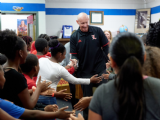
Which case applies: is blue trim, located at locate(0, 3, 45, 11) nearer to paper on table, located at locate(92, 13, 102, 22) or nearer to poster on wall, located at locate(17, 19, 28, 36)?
poster on wall, located at locate(17, 19, 28, 36)

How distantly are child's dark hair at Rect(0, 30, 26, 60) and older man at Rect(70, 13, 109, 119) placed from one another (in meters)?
1.63

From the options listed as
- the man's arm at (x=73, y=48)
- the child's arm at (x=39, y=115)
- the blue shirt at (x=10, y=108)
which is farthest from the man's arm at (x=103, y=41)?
the blue shirt at (x=10, y=108)

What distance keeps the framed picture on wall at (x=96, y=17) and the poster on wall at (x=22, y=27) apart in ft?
8.32

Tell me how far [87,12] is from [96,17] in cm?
40

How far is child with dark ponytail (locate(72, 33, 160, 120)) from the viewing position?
0.84 m

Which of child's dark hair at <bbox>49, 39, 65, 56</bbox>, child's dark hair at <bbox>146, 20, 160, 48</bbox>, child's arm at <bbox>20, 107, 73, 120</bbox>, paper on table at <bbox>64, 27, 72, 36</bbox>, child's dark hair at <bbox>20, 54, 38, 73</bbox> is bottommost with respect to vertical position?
child's arm at <bbox>20, 107, 73, 120</bbox>

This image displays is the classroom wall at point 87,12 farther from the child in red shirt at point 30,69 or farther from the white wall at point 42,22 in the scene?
the child in red shirt at point 30,69

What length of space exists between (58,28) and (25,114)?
580 cm

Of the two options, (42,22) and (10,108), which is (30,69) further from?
(42,22)

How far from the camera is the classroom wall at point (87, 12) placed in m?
6.77

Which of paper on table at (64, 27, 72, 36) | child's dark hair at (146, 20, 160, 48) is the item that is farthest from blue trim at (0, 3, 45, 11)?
child's dark hair at (146, 20, 160, 48)

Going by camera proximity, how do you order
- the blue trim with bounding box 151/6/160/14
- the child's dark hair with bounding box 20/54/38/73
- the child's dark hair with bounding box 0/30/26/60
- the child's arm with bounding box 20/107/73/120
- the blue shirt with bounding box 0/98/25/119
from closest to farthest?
the blue shirt with bounding box 0/98/25/119 < the child's arm with bounding box 20/107/73/120 < the child's dark hair with bounding box 0/30/26/60 < the child's dark hair with bounding box 20/54/38/73 < the blue trim with bounding box 151/6/160/14

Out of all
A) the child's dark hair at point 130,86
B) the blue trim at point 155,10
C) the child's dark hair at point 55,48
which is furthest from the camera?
the blue trim at point 155,10

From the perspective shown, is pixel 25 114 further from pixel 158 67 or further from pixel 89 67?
pixel 89 67
